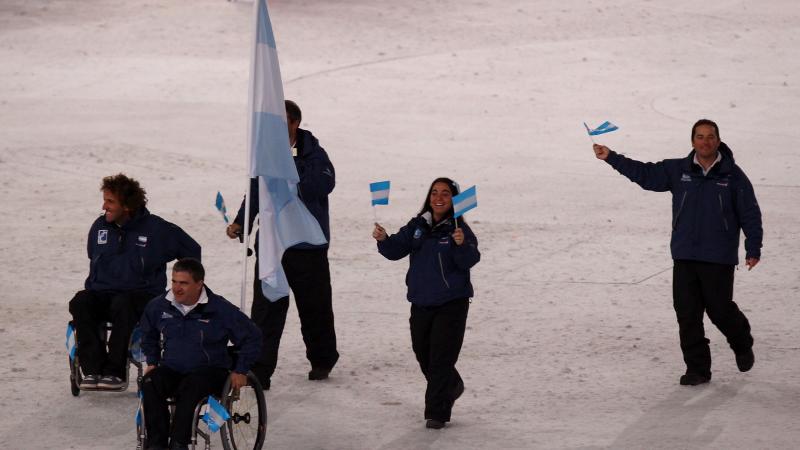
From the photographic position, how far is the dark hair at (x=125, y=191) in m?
9.66

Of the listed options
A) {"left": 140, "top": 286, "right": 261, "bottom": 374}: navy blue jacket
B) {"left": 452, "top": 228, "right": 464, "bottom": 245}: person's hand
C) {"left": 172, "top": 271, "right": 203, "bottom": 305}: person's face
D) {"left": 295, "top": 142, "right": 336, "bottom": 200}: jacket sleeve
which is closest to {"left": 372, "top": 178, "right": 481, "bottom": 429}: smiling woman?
{"left": 452, "top": 228, "right": 464, "bottom": 245}: person's hand

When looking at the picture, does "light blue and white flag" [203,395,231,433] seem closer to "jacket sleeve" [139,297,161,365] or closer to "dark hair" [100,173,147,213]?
"jacket sleeve" [139,297,161,365]

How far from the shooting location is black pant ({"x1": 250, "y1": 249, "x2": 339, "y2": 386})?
9.74 meters

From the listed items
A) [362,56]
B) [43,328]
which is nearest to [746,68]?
[362,56]

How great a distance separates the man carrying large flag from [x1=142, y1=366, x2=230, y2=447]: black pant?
1.24 meters

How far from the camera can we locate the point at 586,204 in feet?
53.3

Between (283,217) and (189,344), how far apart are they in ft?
4.77

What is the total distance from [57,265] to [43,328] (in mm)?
2109

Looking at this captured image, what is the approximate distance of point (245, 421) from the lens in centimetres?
826

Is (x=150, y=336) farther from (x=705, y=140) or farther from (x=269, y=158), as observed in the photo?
(x=705, y=140)

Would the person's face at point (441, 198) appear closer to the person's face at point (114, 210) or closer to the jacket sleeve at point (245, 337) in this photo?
the jacket sleeve at point (245, 337)

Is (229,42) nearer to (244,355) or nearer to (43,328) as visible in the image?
(43,328)

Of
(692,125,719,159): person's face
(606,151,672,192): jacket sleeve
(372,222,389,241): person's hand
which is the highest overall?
(692,125,719,159): person's face

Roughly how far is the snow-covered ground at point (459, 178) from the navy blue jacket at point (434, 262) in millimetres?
776
